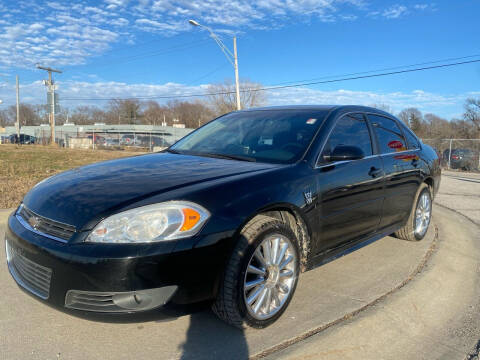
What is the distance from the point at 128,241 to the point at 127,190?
17.2 inches

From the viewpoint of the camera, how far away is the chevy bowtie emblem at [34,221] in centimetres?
241

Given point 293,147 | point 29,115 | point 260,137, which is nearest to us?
point 293,147

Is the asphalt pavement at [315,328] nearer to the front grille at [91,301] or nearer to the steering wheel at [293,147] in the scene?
the front grille at [91,301]

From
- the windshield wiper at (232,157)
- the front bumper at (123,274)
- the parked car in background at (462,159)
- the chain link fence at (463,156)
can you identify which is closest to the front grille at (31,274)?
the front bumper at (123,274)

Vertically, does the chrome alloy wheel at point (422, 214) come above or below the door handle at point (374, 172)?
below

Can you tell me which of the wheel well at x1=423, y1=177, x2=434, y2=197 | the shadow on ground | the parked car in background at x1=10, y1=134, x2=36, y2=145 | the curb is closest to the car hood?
the shadow on ground

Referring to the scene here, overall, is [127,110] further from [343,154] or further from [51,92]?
[343,154]

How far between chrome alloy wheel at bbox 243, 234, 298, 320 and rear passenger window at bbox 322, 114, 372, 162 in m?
0.97

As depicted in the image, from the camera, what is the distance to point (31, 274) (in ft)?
7.66

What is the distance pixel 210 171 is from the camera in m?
2.78

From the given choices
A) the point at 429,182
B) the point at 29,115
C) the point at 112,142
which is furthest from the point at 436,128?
the point at 29,115

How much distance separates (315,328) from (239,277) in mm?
764

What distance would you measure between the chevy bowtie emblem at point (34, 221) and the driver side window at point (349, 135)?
2125 millimetres

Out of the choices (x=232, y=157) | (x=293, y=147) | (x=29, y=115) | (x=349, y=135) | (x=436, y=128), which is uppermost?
(x=29, y=115)
